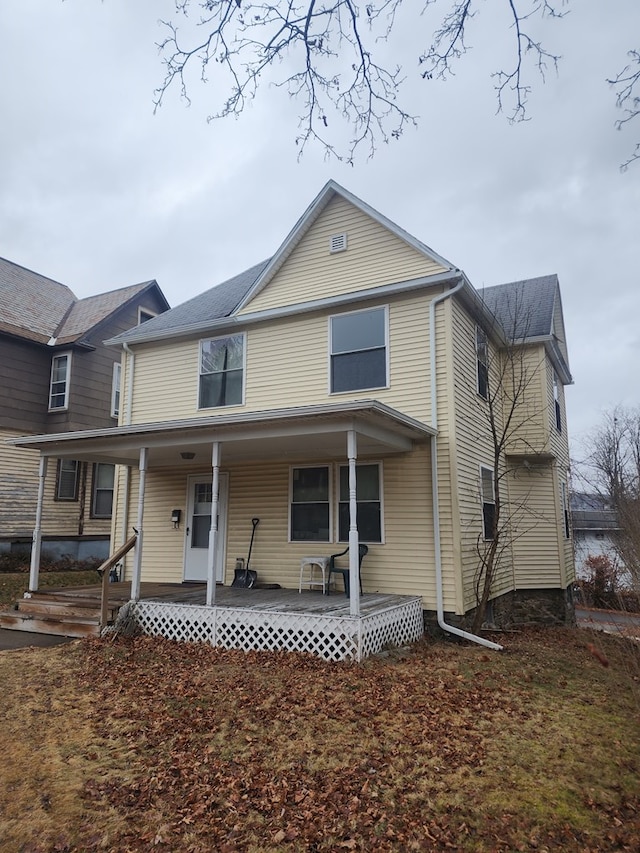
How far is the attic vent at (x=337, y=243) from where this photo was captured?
10953 mm

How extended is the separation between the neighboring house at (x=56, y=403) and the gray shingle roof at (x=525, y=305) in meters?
11.2

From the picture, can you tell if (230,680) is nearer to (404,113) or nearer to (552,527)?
(404,113)

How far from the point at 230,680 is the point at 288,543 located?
4.21m

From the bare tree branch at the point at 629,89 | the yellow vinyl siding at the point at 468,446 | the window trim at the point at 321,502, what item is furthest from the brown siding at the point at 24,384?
the bare tree branch at the point at 629,89

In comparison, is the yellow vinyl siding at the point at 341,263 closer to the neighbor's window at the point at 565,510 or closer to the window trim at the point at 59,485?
the neighbor's window at the point at 565,510

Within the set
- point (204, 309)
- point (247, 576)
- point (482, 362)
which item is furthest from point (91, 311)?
point (482, 362)

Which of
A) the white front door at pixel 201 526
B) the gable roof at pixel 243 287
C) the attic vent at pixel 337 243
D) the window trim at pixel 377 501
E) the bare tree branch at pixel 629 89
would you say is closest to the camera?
the bare tree branch at pixel 629 89

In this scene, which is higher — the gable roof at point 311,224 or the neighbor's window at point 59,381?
the gable roof at point 311,224

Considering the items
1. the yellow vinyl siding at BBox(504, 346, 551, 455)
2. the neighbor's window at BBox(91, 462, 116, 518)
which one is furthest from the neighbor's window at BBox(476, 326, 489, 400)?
the neighbor's window at BBox(91, 462, 116, 518)

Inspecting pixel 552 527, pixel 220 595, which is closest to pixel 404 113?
pixel 220 595

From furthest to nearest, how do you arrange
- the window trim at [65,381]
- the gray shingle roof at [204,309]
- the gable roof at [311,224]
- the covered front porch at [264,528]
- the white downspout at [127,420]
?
the window trim at [65,381] < the gray shingle roof at [204,309] < the white downspout at [127,420] < the gable roof at [311,224] < the covered front porch at [264,528]

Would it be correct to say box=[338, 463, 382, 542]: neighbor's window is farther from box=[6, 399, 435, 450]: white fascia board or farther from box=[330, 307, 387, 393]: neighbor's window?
box=[330, 307, 387, 393]: neighbor's window

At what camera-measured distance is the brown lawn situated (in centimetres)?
351

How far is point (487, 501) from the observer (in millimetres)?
11148
